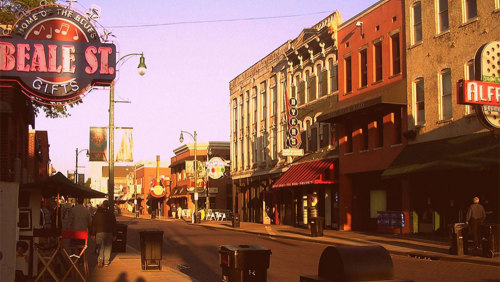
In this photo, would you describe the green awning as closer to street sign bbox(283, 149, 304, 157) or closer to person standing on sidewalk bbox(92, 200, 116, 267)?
street sign bbox(283, 149, 304, 157)

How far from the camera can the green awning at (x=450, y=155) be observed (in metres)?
22.6

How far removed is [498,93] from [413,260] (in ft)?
20.4

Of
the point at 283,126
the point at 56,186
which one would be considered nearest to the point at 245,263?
the point at 56,186

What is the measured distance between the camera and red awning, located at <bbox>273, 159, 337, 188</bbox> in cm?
3722

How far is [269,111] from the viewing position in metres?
50.1

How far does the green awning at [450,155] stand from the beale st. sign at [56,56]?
14.8 m

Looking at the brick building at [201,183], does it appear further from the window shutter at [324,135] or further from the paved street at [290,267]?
the paved street at [290,267]

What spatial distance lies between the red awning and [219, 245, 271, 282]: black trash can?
28327mm

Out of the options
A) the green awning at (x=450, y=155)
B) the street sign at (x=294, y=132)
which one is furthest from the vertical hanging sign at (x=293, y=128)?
the green awning at (x=450, y=155)

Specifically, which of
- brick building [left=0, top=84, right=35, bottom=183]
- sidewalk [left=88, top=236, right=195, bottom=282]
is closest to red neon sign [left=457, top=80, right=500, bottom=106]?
sidewalk [left=88, top=236, right=195, bottom=282]

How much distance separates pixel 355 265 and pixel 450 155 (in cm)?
2079

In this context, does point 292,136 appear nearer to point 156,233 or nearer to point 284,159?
point 284,159

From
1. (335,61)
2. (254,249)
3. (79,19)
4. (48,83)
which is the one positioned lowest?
(254,249)

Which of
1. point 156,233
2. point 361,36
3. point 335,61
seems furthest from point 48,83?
point 335,61
